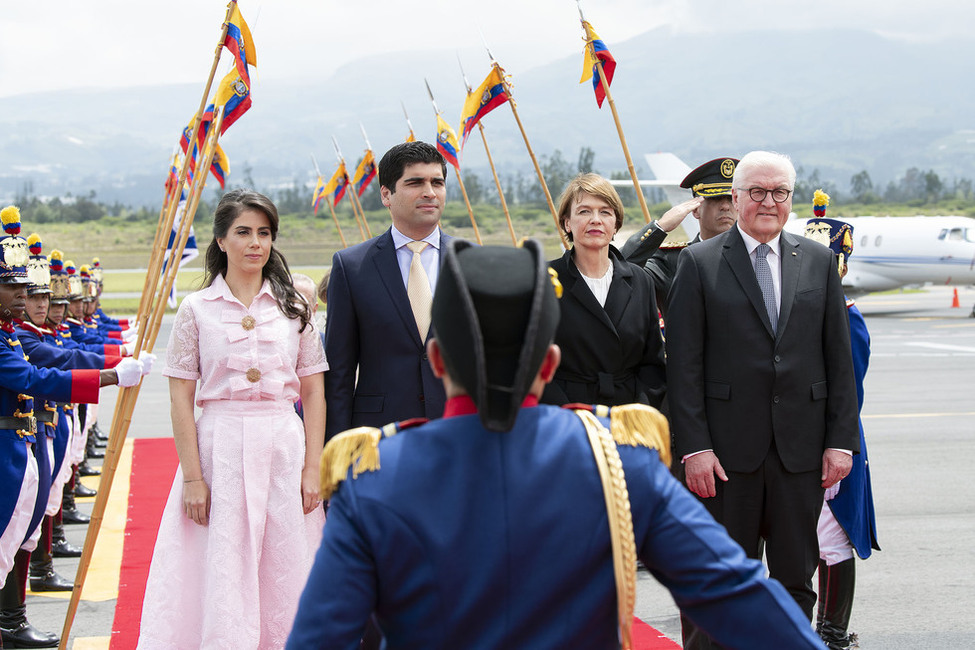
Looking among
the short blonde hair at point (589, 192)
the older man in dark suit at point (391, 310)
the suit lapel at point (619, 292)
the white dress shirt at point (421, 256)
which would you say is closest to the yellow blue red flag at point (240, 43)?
the older man in dark suit at point (391, 310)

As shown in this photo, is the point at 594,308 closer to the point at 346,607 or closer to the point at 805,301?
the point at 805,301

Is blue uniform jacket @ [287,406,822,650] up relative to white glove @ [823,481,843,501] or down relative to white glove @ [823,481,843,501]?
up

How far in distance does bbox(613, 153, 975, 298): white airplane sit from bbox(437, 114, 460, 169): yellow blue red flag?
1453cm

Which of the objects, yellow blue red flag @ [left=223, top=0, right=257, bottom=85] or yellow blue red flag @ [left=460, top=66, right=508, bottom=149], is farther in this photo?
yellow blue red flag @ [left=460, top=66, right=508, bottom=149]

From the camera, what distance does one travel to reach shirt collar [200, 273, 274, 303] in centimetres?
408

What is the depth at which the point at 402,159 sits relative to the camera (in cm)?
408

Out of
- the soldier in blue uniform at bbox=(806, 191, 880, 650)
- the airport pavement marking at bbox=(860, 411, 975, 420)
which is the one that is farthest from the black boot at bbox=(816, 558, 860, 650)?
the airport pavement marking at bbox=(860, 411, 975, 420)

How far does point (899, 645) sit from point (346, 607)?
399cm

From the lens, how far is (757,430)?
377 cm

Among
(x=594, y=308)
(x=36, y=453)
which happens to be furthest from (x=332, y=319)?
(x=36, y=453)

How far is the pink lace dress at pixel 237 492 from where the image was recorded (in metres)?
3.94

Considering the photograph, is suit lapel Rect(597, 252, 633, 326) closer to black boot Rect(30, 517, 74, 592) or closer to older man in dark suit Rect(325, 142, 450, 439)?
older man in dark suit Rect(325, 142, 450, 439)

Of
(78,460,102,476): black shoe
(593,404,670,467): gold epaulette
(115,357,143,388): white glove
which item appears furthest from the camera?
(78,460,102,476): black shoe

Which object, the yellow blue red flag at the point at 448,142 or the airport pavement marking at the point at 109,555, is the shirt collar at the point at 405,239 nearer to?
the airport pavement marking at the point at 109,555
